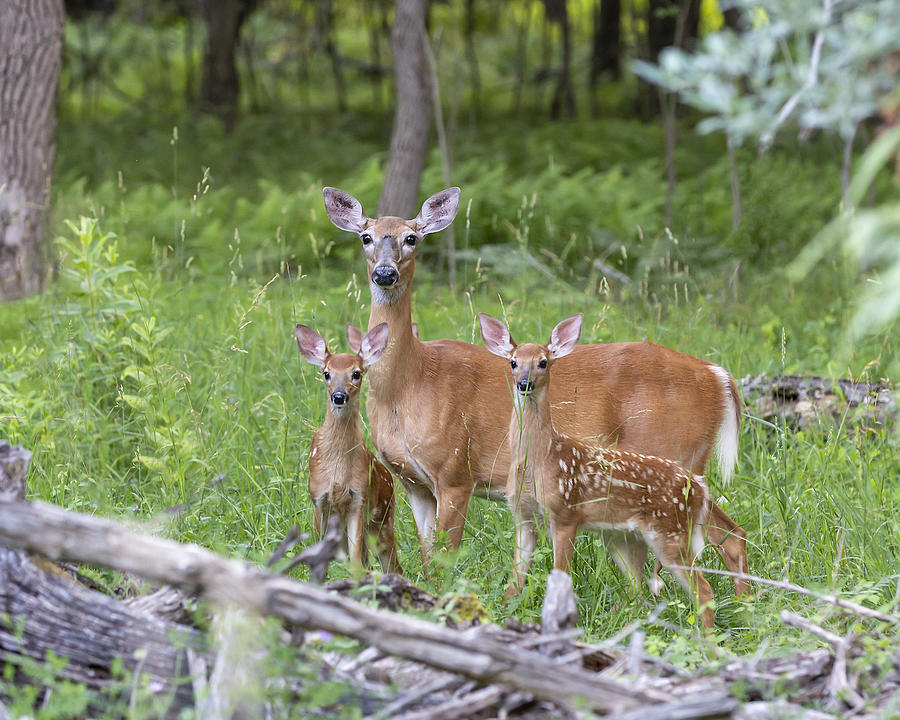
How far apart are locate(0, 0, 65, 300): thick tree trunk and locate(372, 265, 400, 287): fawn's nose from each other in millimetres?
4093

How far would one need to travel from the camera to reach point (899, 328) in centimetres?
680

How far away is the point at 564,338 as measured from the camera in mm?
4613

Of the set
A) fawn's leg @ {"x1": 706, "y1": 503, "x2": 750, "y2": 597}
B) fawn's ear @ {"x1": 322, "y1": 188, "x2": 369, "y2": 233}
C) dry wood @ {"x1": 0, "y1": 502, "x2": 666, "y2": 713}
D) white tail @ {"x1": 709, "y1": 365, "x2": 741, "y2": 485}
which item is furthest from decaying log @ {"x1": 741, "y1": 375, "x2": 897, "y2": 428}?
dry wood @ {"x1": 0, "y1": 502, "x2": 666, "y2": 713}

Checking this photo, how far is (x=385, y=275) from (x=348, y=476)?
0.92m

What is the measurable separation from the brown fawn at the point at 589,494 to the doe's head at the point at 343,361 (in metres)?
0.51

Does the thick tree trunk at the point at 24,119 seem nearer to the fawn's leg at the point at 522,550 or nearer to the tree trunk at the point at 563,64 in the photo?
the fawn's leg at the point at 522,550

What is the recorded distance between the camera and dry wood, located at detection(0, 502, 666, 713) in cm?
236

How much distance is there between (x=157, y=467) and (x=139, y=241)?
15.4ft

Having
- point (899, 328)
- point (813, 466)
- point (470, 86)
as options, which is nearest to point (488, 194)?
point (899, 328)

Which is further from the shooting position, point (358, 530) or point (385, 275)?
point (385, 275)

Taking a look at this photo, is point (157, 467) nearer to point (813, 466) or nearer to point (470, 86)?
point (813, 466)

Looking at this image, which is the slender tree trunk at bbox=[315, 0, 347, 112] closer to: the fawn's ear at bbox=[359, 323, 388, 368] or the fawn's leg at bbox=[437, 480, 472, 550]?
the fawn's ear at bbox=[359, 323, 388, 368]

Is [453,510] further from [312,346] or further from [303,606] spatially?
[303,606]

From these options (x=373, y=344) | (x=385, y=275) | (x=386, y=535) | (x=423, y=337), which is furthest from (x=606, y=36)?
(x=386, y=535)
